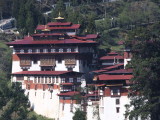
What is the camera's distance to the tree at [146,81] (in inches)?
4117

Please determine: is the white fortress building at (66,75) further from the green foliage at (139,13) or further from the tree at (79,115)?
the green foliage at (139,13)

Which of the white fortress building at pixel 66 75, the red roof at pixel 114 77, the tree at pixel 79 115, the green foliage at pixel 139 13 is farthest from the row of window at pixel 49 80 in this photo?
the green foliage at pixel 139 13

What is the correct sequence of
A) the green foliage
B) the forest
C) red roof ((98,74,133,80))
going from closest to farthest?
the forest
red roof ((98,74,133,80))
the green foliage

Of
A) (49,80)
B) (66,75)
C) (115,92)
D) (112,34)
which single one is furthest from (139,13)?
(115,92)

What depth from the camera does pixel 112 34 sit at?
153m

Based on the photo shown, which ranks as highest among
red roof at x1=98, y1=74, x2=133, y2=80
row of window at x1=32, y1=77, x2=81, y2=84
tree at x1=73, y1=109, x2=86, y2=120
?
red roof at x1=98, y1=74, x2=133, y2=80

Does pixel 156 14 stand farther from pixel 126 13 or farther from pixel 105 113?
pixel 105 113

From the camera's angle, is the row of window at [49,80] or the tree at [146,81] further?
the row of window at [49,80]

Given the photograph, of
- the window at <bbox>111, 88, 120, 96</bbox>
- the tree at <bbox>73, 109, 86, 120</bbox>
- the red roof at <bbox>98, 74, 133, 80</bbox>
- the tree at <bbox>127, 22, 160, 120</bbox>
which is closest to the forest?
the tree at <bbox>127, 22, 160, 120</bbox>

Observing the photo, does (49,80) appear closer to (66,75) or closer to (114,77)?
(66,75)

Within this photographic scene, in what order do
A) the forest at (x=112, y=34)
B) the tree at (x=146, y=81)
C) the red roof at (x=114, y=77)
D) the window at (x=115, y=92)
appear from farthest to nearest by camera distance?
1. the red roof at (x=114, y=77)
2. the window at (x=115, y=92)
3. the forest at (x=112, y=34)
4. the tree at (x=146, y=81)

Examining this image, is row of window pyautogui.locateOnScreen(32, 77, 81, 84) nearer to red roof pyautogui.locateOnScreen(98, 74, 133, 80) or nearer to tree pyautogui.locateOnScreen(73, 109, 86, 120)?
red roof pyautogui.locateOnScreen(98, 74, 133, 80)

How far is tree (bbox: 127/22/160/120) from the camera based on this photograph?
343 feet

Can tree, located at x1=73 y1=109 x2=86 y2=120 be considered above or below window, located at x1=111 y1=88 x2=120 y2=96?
below
